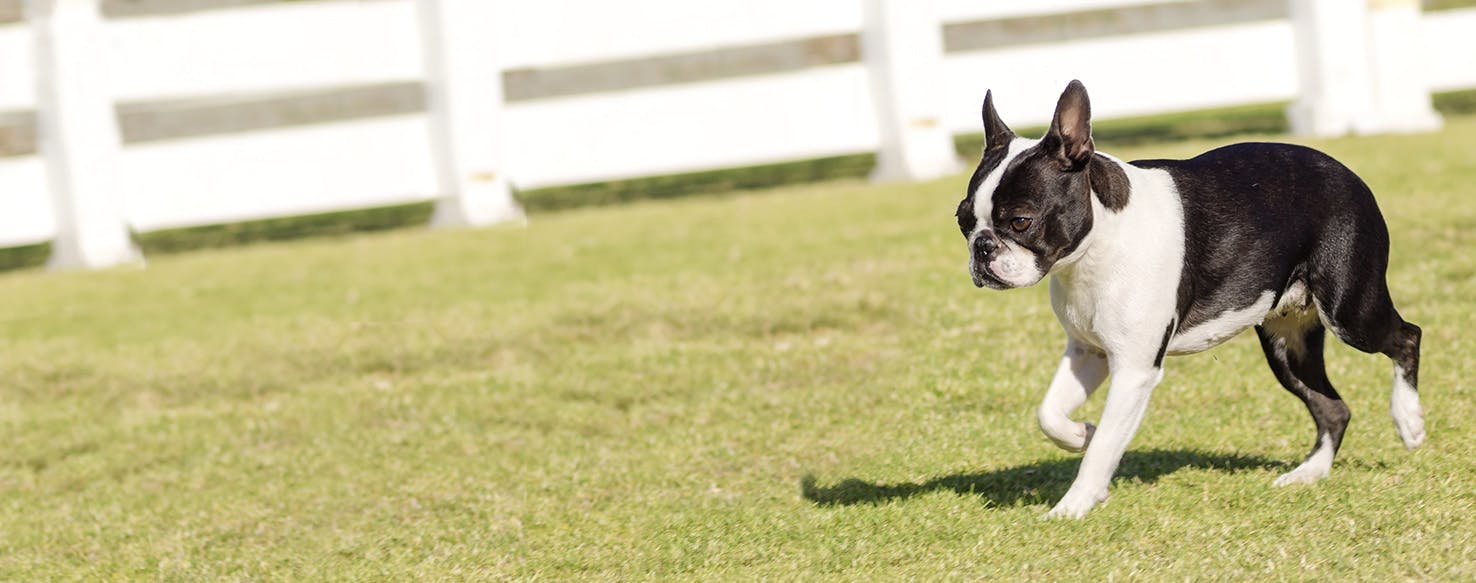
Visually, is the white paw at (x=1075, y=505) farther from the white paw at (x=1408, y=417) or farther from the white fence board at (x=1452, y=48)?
the white fence board at (x=1452, y=48)

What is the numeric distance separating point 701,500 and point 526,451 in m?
1.43

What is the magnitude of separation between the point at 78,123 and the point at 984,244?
9868 millimetres

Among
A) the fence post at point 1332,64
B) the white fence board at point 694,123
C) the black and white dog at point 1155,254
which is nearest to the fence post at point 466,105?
the white fence board at point 694,123

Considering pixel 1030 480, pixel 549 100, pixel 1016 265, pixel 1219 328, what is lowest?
pixel 1030 480

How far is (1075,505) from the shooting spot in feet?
18.1

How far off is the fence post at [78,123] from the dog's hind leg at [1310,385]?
9973mm

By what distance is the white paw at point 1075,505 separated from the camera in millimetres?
5500

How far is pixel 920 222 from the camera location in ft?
37.8

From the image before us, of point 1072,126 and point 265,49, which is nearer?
point 1072,126

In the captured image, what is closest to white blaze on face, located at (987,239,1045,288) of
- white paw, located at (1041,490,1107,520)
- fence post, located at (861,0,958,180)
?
white paw, located at (1041,490,1107,520)

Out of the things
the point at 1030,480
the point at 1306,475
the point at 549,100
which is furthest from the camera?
the point at 549,100

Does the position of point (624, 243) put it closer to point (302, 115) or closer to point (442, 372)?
point (442, 372)

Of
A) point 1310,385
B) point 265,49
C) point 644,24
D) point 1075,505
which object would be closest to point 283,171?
point 265,49

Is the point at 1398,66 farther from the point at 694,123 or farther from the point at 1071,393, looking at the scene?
the point at 1071,393
